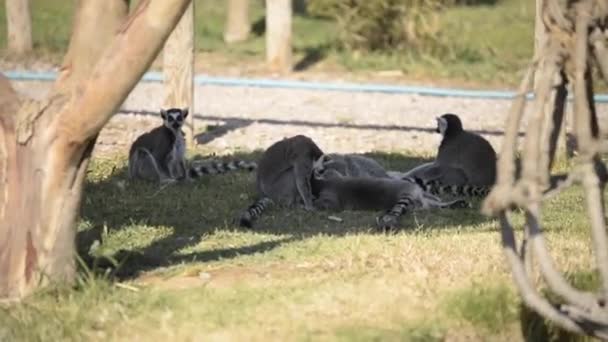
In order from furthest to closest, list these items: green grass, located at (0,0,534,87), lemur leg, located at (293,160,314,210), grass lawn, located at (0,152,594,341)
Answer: green grass, located at (0,0,534,87)
lemur leg, located at (293,160,314,210)
grass lawn, located at (0,152,594,341)

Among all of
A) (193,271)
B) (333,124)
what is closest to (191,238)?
(193,271)

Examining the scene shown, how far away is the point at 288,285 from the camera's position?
20.0 ft

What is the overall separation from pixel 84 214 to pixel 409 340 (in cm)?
360

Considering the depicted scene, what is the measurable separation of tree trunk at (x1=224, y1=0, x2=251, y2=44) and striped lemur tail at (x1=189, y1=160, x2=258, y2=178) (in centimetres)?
1136

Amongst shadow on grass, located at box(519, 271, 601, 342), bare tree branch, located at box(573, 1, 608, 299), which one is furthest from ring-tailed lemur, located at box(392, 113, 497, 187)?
bare tree branch, located at box(573, 1, 608, 299)

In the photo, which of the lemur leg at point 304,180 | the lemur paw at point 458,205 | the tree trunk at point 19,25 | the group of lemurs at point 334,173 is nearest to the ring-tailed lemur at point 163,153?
the group of lemurs at point 334,173

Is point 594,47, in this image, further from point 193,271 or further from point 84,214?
point 84,214

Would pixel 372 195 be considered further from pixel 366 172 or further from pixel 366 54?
pixel 366 54

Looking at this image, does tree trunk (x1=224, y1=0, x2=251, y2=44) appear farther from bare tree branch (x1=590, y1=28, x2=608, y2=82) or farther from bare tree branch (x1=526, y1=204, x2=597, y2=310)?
bare tree branch (x1=526, y1=204, x2=597, y2=310)

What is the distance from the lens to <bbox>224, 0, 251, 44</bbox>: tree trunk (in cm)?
2188

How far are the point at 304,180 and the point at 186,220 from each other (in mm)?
1322

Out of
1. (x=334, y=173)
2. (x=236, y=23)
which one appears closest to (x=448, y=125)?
(x=334, y=173)

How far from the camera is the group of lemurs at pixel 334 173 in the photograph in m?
9.10

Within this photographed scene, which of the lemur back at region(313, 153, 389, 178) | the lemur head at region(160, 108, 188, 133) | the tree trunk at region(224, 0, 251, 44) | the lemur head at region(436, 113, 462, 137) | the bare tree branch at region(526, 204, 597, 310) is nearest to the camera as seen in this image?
the bare tree branch at region(526, 204, 597, 310)
